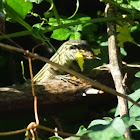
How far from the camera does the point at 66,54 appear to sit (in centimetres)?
329

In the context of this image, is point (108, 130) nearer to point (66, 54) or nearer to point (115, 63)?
point (115, 63)

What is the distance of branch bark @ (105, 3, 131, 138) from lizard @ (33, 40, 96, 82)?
0.31 metres

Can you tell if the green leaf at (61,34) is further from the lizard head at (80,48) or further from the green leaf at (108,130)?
the green leaf at (108,130)

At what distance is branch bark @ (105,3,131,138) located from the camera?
1.78 m

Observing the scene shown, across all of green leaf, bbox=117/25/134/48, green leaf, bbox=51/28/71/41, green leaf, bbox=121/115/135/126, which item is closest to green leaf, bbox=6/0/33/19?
green leaf, bbox=51/28/71/41

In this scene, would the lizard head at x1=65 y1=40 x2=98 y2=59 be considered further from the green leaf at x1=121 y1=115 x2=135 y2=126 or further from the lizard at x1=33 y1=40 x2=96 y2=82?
the green leaf at x1=121 y1=115 x2=135 y2=126

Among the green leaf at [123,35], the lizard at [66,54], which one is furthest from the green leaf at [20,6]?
the green leaf at [123,35]

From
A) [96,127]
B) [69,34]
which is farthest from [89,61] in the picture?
[96,127]

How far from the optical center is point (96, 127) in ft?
4.83

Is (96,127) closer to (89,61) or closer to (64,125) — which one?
(64,125)

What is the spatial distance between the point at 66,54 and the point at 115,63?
42.1 inches

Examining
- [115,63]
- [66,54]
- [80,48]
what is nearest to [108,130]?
[115,63]

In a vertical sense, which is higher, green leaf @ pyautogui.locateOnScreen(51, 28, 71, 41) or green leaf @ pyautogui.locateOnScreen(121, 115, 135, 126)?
green leaf @ pyautogui.locateOnScreen(51, 28, 71, 41)

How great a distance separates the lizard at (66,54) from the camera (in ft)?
9.61
